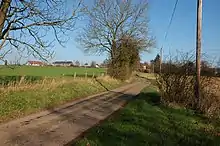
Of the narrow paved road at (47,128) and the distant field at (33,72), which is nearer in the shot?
the narrow paved road at (47,128)

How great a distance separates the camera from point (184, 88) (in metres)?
16.3

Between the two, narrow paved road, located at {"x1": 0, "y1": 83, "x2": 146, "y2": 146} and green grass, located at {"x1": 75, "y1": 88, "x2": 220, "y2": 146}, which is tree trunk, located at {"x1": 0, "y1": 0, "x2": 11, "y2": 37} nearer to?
narrow paved road, located at {"x1": 0, "y1": 83, "x2": 146, "y2": 146}

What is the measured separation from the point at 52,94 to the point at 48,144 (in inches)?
387

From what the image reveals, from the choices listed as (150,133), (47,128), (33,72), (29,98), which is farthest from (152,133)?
(33,72)

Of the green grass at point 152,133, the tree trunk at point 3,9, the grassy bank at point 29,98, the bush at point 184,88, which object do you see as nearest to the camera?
the green grass at point 152,133

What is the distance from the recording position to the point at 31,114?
1284cm

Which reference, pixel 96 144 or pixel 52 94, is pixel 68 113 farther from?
pixel 96 144

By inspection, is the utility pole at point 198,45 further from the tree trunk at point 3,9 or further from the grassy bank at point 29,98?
the tree trunk at point 3,9

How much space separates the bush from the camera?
15.2 m

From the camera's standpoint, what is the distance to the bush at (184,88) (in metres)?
15.2

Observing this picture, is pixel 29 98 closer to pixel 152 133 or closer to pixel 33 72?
pixel 152 133

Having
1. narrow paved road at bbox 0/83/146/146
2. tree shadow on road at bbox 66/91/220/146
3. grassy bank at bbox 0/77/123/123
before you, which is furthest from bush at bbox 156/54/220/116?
grassy bank at bbox 0/77/123/123

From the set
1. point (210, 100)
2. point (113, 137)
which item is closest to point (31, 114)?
point (113, 137)

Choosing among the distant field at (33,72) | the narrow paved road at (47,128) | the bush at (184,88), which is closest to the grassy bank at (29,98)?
the narrow paved road at (47,128)
